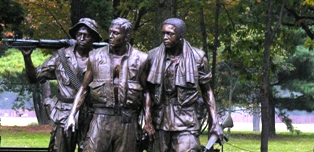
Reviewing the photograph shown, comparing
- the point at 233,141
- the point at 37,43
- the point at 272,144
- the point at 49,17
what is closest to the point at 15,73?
the point at 233,141

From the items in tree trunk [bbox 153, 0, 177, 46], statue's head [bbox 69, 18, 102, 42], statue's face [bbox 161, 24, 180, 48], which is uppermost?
tree trunk [bbox 153, 0, 177, 46]

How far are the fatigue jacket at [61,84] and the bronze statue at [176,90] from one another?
1412mm

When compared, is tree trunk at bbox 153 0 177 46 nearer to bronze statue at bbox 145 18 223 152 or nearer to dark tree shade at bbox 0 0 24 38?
bronze statue at bbox 145 18 223 152

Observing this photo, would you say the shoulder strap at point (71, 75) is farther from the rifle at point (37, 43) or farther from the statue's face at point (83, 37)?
the rifle at point (37, 43)

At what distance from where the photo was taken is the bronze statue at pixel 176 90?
8805mm

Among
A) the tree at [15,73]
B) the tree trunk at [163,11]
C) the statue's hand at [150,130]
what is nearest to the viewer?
the statue's hand at [150,130]

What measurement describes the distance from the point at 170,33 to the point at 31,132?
77.2ft

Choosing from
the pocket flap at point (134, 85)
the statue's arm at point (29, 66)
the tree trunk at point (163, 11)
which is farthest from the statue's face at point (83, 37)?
the tree trunk at point (163, 11)

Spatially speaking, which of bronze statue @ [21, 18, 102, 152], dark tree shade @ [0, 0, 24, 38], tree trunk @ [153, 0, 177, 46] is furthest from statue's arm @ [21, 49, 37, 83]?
dark tree shade @ [0, 0, 24, 38]

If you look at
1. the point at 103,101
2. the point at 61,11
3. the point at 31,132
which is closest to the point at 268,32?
the point at 103,101

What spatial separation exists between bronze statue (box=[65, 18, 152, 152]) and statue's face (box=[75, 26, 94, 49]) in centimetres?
98

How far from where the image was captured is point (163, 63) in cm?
893

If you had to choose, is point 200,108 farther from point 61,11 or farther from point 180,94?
point 61,11

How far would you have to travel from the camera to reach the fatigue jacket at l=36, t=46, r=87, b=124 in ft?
32.7
